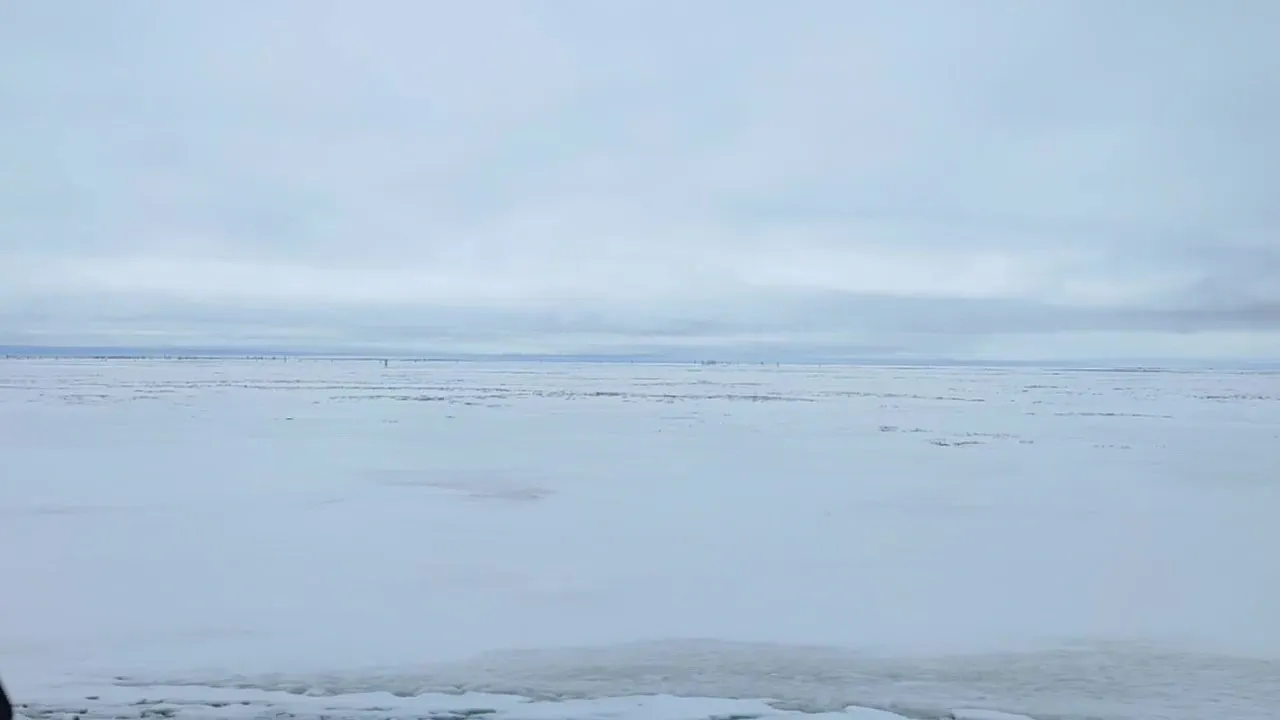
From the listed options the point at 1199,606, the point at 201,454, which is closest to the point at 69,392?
the point at 201,454

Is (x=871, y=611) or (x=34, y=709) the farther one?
(x=871, y=611)

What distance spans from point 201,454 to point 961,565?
982 cm

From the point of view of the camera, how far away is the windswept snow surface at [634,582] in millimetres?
4035

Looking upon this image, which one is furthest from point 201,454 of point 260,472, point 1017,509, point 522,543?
point 1017,509

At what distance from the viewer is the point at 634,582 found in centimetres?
575

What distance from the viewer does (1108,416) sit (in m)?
19.7

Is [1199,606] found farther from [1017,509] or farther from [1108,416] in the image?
[1108,416]

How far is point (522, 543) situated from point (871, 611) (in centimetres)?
286

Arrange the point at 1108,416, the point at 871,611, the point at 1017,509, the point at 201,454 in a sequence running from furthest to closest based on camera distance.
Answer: the point at 1108,416, the point at 201,454, the point at 1017,509, the point at 871,611

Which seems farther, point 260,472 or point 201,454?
point 201,454

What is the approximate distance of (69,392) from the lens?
25.7 meters

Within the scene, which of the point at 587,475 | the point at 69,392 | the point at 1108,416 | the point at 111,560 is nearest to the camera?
the point at 111,560

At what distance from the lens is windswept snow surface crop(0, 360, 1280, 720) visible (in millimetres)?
4035

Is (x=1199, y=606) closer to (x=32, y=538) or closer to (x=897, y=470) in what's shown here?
(x=897, y=470)
